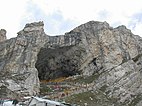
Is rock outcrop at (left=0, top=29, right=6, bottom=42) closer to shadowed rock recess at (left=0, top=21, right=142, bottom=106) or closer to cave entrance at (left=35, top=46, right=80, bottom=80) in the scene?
shadowed rock recess at (left=0, top=21, right=142, bottom=106)

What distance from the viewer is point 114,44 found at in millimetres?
114875

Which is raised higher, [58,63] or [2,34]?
[2,34]

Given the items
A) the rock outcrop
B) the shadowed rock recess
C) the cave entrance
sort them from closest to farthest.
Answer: the shadowed rock recess < the cave entrance < the rock outcrop

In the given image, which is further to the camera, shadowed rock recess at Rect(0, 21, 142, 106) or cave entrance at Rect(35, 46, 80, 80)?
cave entrance at Rect(35, 46, 80, 80)

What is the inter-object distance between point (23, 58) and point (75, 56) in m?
15.4

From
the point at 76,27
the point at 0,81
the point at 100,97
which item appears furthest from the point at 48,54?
the point at 100,97

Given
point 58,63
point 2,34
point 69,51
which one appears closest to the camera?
point 69,51

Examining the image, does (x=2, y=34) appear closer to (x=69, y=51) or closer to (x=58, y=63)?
(x=58, y=63)

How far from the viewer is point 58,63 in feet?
365

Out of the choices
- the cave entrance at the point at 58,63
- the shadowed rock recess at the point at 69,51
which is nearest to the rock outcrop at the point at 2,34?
the shadowed rock recess at the point at 69,51

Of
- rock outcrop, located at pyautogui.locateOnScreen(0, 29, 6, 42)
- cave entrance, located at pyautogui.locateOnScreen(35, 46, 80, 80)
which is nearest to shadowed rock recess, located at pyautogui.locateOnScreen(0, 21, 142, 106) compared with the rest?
cave entrance, located at pyautogui.locateOnScreen(35, 46, 80, 80)

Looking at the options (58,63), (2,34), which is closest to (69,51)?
(58,63)

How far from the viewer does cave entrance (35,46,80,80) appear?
360 ft

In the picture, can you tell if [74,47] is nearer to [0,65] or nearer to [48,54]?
[48,54]
